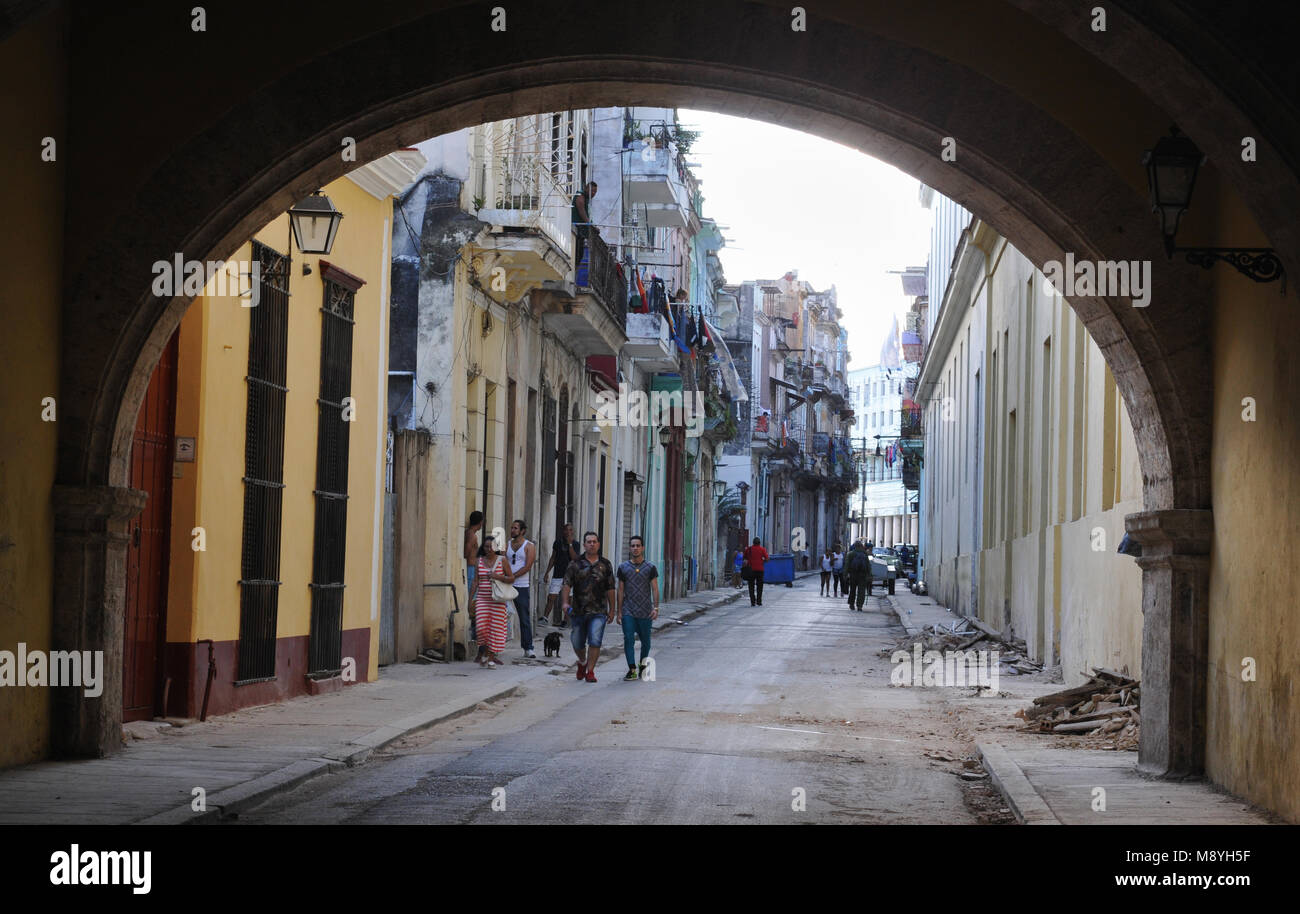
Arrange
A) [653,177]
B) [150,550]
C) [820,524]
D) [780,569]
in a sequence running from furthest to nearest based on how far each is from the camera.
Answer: [820,524], [780,569], [653,177], [150,550]

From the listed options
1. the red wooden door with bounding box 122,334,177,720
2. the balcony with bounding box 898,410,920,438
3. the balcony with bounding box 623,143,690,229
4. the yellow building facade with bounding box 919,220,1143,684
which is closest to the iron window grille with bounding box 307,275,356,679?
the red wooden door with bounding box 122,334,177,720

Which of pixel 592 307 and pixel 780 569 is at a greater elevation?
pixel 592 307

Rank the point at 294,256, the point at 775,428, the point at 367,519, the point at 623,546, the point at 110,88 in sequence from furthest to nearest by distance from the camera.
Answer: the point at 775,428, the point at 623,546, the point at 367,519, the point at 294,256, the point at 110,88

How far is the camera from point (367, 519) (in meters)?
17.8

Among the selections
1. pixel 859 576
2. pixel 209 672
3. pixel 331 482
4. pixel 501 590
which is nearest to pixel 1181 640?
pixel 209 672

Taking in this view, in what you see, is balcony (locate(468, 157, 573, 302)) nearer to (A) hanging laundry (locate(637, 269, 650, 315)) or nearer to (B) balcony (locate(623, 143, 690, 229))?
(A) hanging laundry (locate(637, 269, 650, 315))

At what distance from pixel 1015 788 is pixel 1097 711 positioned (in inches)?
159

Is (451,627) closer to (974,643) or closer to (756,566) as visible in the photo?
(974,643)

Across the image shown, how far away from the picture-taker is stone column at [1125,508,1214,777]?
34.5 ft

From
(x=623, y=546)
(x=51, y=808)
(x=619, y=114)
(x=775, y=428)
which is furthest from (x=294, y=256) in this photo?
(x=775, y=428)

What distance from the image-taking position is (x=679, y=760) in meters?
11.3
